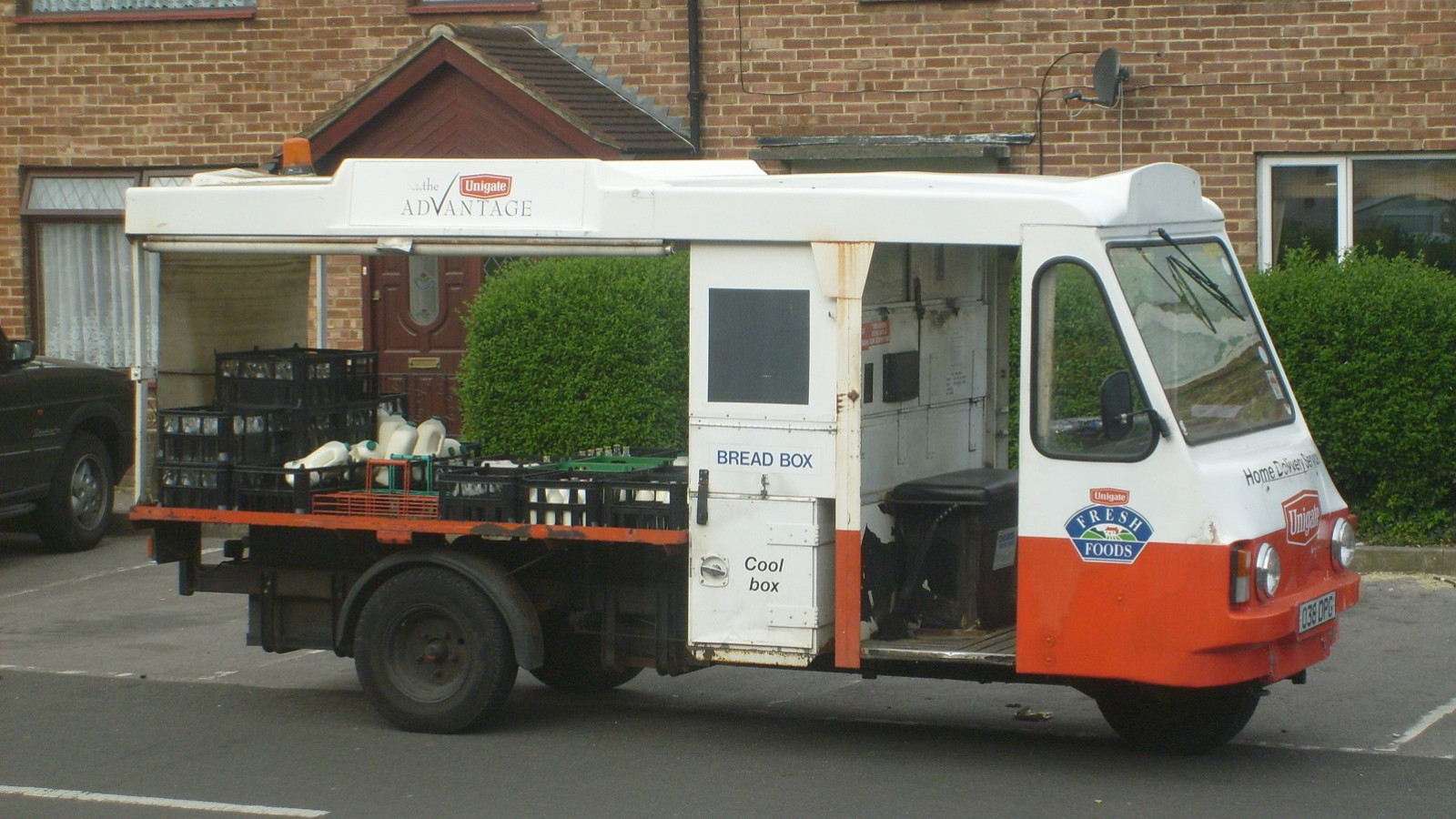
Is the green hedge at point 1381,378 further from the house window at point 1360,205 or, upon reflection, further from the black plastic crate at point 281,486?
the black plastic crate at point 281,486

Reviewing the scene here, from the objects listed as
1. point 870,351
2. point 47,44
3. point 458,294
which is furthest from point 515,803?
point 47,44

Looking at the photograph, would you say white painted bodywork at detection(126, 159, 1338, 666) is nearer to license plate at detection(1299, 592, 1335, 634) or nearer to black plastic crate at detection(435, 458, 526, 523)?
license plate at detection(1299, 592, 1335, 634)

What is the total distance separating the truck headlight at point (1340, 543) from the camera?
717cm

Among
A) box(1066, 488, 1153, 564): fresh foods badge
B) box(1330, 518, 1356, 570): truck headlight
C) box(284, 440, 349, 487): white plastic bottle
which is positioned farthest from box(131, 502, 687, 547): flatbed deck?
box(1330, 518, 1356, 570): truck headlight

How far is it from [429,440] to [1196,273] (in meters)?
3.61

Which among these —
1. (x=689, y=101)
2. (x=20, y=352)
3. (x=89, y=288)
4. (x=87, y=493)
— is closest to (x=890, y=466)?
(x=20, y=352)

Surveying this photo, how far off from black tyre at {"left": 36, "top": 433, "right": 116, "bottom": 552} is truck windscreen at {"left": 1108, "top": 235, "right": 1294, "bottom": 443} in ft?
28.7

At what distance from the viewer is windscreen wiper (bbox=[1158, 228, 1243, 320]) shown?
276 inches

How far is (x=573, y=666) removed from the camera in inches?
336

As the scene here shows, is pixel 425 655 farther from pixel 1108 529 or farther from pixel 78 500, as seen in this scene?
pixel 78 500

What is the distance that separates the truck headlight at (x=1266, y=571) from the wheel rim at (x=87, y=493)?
926 cm

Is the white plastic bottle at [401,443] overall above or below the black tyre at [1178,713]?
above

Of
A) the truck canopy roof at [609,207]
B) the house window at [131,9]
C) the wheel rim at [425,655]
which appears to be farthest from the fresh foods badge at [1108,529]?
the house window at [131,9]

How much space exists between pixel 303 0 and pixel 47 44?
245 centimetres
